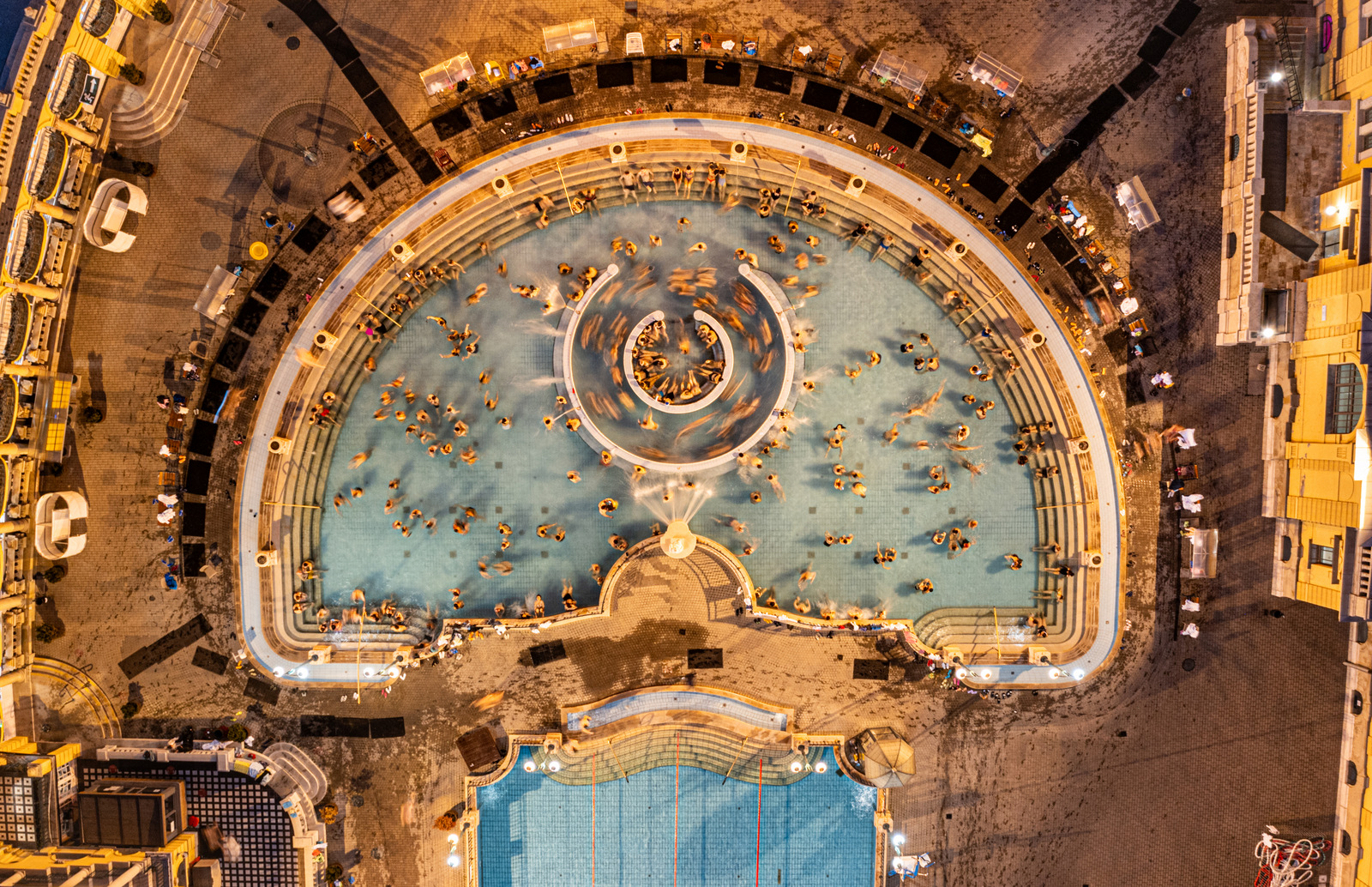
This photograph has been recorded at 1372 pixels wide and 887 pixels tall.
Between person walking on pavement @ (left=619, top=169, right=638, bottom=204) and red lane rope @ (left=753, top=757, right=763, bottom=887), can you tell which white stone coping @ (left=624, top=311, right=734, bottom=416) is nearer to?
person walking on pavement @ (left=619, top=169, right=638, bottom=204)

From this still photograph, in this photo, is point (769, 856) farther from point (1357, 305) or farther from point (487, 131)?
point (487, 131)

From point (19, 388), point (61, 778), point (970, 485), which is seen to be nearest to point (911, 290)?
point (970, 485)

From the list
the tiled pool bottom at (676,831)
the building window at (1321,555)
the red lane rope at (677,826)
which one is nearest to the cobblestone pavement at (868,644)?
the building window at (1321,555)

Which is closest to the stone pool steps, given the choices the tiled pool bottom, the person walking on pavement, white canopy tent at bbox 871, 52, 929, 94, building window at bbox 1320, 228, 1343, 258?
the person walking on pavement

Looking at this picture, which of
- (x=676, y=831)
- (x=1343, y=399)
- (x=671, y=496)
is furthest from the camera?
(x=676, y=831)

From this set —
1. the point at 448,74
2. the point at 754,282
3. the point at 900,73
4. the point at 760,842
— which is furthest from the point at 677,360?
the point at 760,842

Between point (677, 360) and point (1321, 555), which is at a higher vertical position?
point (677, 360)

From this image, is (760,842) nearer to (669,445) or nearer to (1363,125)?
(669,445)

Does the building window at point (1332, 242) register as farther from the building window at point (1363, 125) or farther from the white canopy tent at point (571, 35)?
the white canopy tent at point (571, 35)
